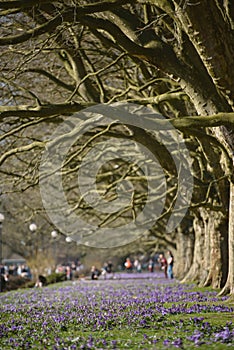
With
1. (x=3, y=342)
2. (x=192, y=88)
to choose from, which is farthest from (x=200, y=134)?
(x=3, y=342)

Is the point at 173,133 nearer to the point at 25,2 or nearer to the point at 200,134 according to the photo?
the point at 200,134

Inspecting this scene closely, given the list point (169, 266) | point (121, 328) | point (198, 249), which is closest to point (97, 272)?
point (169, 266)

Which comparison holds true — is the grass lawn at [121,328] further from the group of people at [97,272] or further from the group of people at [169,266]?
the group of people at [97,272]

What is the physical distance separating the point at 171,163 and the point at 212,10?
826 cm

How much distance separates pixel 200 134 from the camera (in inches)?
455

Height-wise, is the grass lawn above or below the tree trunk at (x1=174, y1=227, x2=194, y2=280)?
below

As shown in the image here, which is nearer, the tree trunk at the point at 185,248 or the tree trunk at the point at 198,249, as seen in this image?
the tree trunk at the point at 198,249

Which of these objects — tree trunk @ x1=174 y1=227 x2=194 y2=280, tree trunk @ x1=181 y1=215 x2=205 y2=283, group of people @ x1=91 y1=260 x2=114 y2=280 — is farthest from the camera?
group of people @ x1=91 y1=260 x2=114 y2=280

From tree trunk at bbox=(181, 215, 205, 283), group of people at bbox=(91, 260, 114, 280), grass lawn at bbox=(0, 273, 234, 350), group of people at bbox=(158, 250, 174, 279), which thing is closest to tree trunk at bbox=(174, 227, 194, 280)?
group of people at bbox=(158, 250, 174, 279)

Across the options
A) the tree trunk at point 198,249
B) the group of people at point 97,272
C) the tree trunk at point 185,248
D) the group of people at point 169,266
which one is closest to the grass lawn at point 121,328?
the tree trunk at point 198,249

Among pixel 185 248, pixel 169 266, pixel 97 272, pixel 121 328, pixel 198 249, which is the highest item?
pixel 185 248

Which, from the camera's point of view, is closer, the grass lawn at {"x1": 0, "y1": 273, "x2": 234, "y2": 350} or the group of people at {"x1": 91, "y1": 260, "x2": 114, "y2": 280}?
the grass lawn at {"x1": 0, "y1": 273, "x2": 234, "y2": 350}

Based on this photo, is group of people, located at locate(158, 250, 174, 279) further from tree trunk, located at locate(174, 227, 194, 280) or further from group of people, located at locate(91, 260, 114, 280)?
group of people, located at locate(91, 260, 114, 280)

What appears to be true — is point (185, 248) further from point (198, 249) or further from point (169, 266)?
point (198, 249)
